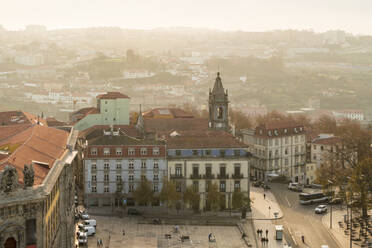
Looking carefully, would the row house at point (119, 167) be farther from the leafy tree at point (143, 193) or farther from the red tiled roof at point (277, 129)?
the red tiled roof at point (277, 129)

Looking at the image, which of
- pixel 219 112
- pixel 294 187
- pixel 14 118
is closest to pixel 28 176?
pixel 14 118

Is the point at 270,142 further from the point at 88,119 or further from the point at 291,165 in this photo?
the point at 88,119

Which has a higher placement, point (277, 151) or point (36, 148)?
point (36, 148)

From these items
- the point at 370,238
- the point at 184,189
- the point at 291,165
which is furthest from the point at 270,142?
the point at 370,238

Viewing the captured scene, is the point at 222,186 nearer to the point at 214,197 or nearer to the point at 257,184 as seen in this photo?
the point at 214,197

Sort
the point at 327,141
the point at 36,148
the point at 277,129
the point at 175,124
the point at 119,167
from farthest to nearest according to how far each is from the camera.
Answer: the point at 327,141
the point at 277,129
the point at 175,124
the point at 119,167
the point at 36,148

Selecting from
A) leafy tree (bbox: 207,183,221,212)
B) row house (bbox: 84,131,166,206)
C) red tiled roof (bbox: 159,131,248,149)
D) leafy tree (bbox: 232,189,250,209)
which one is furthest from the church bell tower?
leafy tree (bbox: 232,189,250,209)
